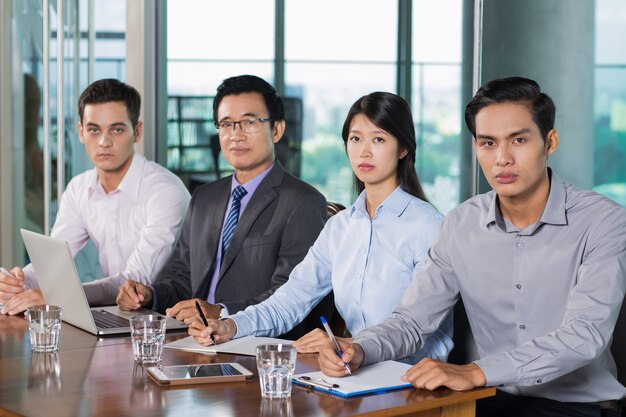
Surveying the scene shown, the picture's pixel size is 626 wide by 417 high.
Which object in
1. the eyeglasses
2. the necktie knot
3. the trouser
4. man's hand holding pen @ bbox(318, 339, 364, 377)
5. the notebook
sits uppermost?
the eyeglasses

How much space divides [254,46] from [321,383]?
303cm

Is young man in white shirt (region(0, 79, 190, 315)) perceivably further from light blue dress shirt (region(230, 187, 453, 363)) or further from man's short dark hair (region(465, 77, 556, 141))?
man's short dark hair (region(465, 77, 556, 141))

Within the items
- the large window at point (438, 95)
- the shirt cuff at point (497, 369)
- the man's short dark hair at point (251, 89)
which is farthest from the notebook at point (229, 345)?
the large window at point (438, 95)

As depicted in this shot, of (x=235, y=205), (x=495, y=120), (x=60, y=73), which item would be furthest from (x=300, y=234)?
(x=60, y=73)

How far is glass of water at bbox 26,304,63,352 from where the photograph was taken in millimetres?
2480

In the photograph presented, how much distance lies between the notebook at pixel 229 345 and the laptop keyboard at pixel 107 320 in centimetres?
31

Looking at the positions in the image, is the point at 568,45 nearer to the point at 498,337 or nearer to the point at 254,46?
the point at 498,337

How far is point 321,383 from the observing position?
2051 millimetres

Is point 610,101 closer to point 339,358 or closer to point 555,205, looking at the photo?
point 555,205

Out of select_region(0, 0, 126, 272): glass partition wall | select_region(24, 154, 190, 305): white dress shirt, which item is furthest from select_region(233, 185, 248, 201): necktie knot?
select_region(0, 0, 126, 272): glass partition wall

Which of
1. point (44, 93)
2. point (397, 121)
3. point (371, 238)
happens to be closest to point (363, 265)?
point (371, 238)

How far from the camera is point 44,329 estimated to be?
2.48 m

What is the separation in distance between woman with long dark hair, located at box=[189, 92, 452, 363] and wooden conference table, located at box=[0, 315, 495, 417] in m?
0.62

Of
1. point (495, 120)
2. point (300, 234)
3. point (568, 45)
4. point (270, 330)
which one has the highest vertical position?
point (568, 45)
